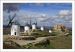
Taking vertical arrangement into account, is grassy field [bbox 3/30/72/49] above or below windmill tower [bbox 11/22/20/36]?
below

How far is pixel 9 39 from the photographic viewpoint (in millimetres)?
1554

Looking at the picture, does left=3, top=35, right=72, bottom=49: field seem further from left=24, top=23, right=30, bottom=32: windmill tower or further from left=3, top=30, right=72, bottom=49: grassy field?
left=24, top=23, right=30, bottom=32: windmill tower

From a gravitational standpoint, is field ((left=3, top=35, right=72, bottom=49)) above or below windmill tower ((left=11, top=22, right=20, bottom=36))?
below

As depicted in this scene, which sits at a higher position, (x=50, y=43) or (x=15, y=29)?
(x=15, y=29)

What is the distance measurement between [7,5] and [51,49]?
1.95 feet

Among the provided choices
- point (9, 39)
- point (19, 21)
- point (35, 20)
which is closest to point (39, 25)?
point (35, 20)

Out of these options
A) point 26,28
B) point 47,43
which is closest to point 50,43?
point 47,43

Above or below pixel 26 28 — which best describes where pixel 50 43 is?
below

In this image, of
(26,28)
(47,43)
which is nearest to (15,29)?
(26,28)

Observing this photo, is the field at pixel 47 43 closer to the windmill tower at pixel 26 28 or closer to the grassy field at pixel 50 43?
the grassy field at pixel 50 43

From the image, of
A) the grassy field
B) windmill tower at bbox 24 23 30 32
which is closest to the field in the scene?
the grassy field

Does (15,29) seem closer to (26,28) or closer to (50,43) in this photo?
(26,28)

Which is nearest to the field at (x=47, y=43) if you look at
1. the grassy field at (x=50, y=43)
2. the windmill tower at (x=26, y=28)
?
the grassy field at (x=50, y=43)

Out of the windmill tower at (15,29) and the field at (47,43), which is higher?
the windmill tower at (15,29)
